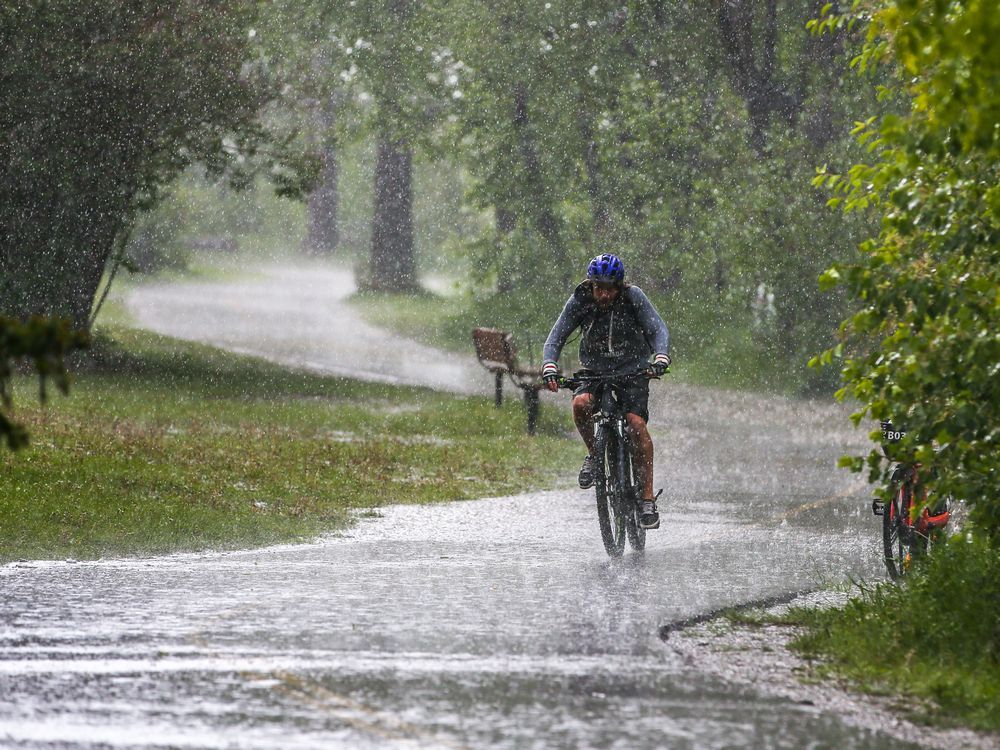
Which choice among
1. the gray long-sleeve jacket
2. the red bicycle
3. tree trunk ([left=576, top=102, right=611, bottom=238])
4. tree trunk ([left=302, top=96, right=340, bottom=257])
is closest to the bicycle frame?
the red bicycle

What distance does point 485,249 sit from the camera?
39062 millimetres

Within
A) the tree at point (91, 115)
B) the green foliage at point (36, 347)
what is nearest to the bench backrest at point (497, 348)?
the tree at point (91, 115)

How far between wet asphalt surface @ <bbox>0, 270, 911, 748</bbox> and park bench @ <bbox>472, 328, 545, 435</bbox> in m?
6.24

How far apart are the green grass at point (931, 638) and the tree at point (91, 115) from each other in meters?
17.3

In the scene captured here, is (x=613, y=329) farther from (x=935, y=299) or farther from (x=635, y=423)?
(x=935, y=299)

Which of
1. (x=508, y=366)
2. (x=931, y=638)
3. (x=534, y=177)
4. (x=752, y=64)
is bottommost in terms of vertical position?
(x=931, y=638)

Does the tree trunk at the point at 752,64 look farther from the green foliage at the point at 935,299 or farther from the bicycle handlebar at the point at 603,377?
the green foliage at the point at 935,299

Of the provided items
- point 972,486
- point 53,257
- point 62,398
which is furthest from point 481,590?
point 53,257

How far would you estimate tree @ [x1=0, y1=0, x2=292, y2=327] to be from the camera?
80.3 feet

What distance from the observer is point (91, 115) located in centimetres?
2516

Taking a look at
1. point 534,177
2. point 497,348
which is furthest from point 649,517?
point 534,177

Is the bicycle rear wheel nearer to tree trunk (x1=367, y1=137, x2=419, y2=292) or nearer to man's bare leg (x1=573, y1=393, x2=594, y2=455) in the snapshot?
man's bare leg (x1=573, y1=393, x2=594, y2=455)

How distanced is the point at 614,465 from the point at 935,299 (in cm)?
417

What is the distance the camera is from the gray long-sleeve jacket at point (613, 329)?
12227mm
